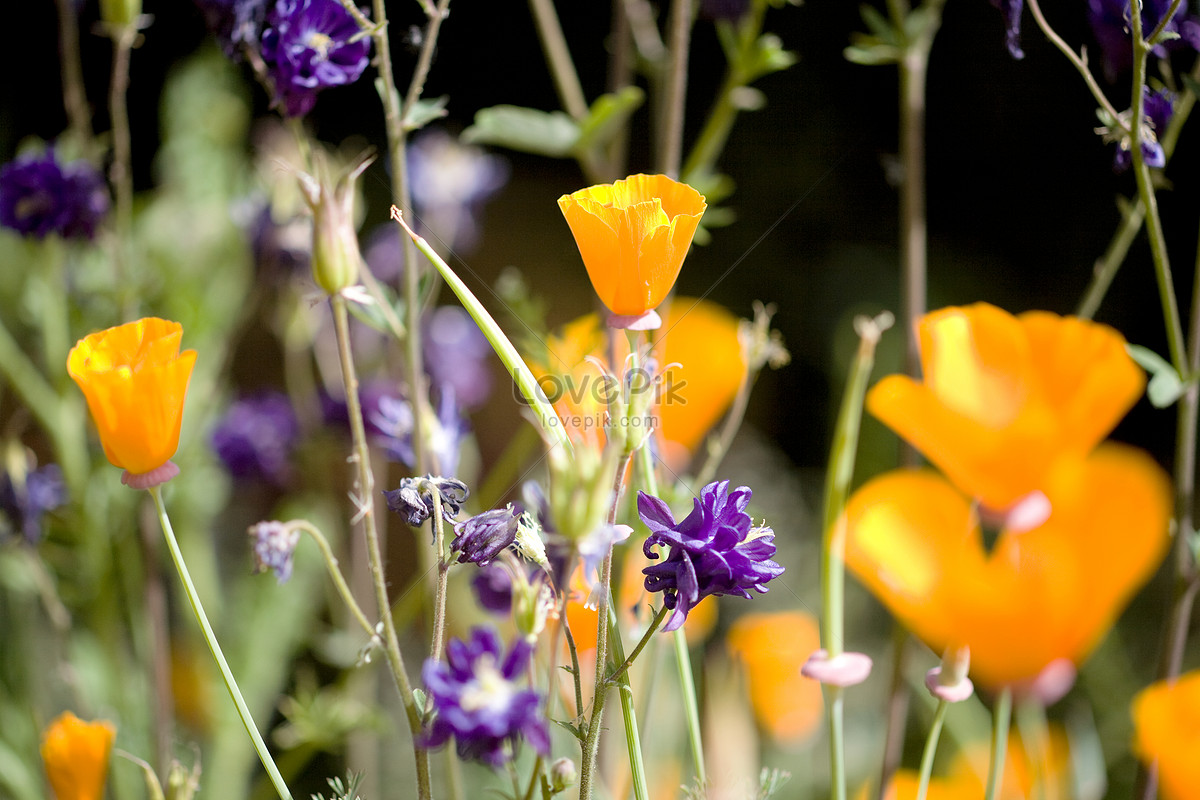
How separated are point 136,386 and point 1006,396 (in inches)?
9.5

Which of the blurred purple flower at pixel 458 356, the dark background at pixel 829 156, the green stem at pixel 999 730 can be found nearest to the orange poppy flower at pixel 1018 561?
the green stem at pixel 999 730

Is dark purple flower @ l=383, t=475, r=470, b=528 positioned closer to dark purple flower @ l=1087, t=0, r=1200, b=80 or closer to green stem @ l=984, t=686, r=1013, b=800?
green stem @ l=984, t=686, r=1013, b=800

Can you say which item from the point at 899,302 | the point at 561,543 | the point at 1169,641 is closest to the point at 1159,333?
the point at 899,302

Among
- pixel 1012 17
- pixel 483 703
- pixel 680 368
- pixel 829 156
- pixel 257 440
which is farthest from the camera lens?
pixel 829 156

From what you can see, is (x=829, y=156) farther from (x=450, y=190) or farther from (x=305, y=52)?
(x=305, y=52)

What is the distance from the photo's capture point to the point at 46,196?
0.43 meters

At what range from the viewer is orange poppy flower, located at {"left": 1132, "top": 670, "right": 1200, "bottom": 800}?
0.20 meters

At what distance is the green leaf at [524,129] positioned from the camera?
381 mm

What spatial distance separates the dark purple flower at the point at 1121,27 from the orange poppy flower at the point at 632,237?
18 centimetres

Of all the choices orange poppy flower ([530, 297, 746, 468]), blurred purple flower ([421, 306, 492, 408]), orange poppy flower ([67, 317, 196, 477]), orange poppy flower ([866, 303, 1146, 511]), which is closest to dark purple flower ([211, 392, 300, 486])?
blurred purple flower ([421, 306, 492, 408])

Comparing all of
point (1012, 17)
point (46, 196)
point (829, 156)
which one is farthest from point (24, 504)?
point (829, 156)

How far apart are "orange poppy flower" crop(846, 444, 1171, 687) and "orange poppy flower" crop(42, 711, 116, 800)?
22 centimetres

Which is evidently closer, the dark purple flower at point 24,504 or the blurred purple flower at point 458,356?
the dark purple flower at point 24,504

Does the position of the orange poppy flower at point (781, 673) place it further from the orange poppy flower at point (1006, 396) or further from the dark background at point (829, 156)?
the dark background at point (829, 156)
